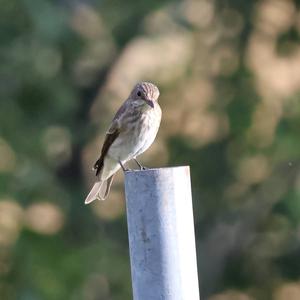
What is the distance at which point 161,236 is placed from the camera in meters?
4.60

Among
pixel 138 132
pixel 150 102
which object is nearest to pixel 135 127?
pixel 138 132

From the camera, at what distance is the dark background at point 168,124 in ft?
43.1

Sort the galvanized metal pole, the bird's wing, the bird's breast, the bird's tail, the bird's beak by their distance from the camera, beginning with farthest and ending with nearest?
the bird's tail, the bird's wing, the bird's breast, the bird's beak, the galvanized metal pole

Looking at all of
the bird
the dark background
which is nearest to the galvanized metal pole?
the bird

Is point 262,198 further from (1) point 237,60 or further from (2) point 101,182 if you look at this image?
(2) point 101,182

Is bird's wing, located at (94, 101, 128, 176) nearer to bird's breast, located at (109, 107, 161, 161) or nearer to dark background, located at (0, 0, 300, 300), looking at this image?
bird's breast, located at (109, 107, 161, 161)

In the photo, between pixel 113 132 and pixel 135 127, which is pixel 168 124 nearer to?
pixel 113 132

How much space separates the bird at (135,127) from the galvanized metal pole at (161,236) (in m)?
2.64

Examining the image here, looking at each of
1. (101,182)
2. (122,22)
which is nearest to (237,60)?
(122,22)

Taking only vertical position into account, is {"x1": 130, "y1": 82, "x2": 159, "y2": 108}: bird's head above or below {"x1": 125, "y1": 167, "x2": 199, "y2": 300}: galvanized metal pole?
above

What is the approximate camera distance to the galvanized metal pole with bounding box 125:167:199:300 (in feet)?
15.1

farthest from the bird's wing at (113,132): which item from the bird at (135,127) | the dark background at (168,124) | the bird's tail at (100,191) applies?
the dark background at (168,124)

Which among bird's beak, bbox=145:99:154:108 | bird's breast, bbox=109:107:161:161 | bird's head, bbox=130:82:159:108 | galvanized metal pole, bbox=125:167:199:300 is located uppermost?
bird's head, bbox=130:82:159:108

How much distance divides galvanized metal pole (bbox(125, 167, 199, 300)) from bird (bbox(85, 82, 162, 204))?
8.68ft
